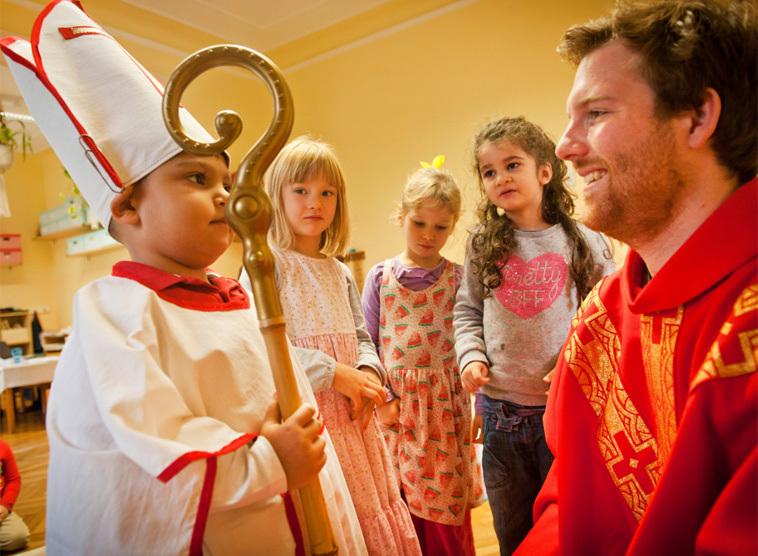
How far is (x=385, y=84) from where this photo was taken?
602cm

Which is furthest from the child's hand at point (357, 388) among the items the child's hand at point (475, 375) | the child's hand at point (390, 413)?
the child's hand at point (390, 413)

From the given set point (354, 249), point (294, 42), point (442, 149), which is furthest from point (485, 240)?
point (294, 42)

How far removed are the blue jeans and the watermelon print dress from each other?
24 centimetres

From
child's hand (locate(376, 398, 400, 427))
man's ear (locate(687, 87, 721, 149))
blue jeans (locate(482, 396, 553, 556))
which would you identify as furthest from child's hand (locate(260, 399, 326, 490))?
child's hand (locate(376, 398, 400, 427))

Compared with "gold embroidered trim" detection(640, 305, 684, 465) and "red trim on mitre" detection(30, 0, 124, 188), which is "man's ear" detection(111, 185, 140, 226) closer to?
"red trim on mitre" detection(30, 0, 124, 188)

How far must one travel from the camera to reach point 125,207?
901 millimetres

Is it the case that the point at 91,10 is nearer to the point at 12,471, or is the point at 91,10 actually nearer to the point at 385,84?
the point at 385,84

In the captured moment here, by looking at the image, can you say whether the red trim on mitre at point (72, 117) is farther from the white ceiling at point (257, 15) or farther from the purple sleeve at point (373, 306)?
the white ceiling at point (257, 15)

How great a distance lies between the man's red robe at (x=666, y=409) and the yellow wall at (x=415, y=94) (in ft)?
11.8

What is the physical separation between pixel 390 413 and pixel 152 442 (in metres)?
1.48

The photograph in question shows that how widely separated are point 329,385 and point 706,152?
1.03 metres

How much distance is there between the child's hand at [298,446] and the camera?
0.76 meters

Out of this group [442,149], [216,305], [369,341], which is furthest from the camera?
[442,149]

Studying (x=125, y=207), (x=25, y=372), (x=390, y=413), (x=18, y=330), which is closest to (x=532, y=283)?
(x=390, y=413)
